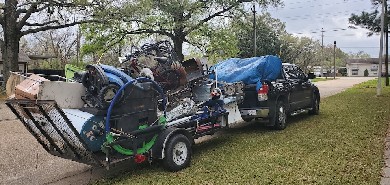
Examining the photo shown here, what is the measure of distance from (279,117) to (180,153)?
412 cm

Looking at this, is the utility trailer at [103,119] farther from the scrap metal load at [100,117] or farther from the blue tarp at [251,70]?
the blue tarp at [251,70]

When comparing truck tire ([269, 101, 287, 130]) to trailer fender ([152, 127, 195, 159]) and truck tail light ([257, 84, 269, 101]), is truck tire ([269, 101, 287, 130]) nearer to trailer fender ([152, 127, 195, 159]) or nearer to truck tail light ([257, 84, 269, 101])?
truck tail light ([257, 84, 269, 101])

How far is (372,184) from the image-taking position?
5305 mm

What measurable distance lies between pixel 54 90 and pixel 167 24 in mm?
19425

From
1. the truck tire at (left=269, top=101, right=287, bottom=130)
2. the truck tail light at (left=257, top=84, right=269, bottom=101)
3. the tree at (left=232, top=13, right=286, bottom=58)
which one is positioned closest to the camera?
the truck tail light at (left=257, top=84, right=269, bottom=101)

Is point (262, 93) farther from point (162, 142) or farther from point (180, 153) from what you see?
point (162, 142)

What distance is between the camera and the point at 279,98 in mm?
9938

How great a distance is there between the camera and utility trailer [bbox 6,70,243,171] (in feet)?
17.7

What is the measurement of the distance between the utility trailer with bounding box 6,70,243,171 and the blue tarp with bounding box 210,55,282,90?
9.32ft

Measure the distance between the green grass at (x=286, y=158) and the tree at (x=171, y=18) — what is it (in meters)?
13.8

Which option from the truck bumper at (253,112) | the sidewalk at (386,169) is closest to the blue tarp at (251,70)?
the truck bumper at (253,112)

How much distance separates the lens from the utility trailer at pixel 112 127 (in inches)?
213

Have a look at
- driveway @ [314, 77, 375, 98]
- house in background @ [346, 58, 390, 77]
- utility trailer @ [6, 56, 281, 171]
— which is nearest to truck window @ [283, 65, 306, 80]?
utility trailer @ [6, 56, 281, 171]

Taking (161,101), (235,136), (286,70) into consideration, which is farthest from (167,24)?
(161,101)
